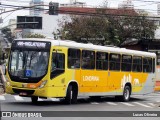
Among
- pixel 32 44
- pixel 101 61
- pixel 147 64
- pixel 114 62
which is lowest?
pixel 147 64

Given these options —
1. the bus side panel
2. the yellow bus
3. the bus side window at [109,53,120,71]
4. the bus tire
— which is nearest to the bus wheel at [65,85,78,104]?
the yellow bus

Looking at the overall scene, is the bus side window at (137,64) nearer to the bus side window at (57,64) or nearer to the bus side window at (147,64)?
the bus side window at (147,64)

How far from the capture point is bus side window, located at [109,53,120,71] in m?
24.4

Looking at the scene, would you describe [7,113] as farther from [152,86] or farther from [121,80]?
[152,86]

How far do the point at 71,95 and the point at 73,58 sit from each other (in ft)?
5.49

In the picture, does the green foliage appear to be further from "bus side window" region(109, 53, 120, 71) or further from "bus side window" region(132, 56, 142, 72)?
"bus side window" region(109, 53, 120, 71)

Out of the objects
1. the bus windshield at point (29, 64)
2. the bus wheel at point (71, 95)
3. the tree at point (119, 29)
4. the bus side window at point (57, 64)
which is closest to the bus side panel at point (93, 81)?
the bus wheel at point (71, 95)

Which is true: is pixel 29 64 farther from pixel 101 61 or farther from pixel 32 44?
pixel 101 61

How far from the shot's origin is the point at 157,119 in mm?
16422

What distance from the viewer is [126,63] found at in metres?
25.9

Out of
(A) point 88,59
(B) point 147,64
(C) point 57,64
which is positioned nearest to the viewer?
(C) point 57,64

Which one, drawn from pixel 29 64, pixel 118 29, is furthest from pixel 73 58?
pixel 118 29

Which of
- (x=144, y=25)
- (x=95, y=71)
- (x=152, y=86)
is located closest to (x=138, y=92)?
(x=152, y=86)

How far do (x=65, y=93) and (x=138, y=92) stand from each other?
792cm
